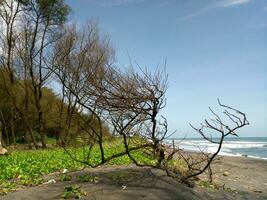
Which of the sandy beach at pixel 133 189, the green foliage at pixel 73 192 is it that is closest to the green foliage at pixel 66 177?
the sandy beach at pixel 133 189

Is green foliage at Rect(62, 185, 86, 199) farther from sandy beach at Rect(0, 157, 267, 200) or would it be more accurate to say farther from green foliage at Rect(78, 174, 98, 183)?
green foliage at Rect(78, 174, 98, 183)

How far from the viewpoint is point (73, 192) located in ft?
25.8

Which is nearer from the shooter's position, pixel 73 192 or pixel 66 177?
pixel 73 192

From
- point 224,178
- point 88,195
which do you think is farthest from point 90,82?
point 224,178

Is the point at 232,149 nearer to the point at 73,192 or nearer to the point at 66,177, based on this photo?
the point at 66,177

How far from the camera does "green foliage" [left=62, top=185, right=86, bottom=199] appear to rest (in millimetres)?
7681

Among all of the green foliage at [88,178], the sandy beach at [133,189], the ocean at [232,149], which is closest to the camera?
the sandy beach at [133,189]

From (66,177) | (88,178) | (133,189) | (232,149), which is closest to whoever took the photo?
(133,189)

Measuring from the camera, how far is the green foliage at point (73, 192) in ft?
25.2

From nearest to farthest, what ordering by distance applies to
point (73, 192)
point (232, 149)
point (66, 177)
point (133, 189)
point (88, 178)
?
point (73, 192), point (133, 189), point (88, 178), point (66, 177), point (232, 149)

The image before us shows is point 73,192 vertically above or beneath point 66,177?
beneath

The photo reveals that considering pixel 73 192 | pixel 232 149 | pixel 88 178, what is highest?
pixel 232 149

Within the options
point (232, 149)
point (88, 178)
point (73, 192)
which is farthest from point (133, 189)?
point (232, 149)

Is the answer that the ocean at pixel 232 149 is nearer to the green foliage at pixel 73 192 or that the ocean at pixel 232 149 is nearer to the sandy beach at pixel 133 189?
the sandy beach at pixel 133 189
